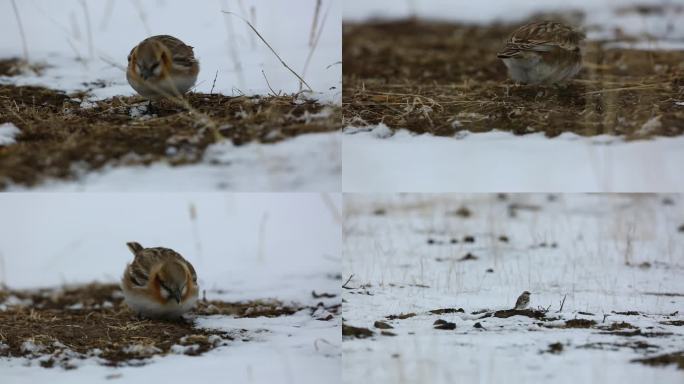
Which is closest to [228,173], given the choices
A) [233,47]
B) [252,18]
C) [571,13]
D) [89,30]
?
[233,47]

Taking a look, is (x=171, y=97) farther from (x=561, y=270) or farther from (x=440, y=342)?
(x=561, y=270)

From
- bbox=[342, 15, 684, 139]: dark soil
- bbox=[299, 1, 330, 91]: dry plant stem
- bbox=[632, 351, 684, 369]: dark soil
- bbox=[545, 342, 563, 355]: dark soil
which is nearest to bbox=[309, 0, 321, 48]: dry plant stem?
bbox=[299, 1, 330, 91]: dry plant stem

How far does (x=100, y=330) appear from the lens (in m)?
5.86

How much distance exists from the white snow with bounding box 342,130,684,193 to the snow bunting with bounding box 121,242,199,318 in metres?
1.33

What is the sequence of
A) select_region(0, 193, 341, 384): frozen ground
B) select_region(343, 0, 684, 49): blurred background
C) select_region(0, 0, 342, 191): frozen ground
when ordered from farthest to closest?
select_region(343, 0, 684, 49): blurred background, select_region(0, 193, 341, 384): frozen ground, select_region(0, 0, 342, 191): frozen ground

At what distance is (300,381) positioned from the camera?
17.6 feet

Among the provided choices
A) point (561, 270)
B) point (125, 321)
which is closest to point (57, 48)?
point (125, 321)

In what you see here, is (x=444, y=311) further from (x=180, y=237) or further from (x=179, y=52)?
(x=180, y=237)

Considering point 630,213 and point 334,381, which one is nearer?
point 334,381

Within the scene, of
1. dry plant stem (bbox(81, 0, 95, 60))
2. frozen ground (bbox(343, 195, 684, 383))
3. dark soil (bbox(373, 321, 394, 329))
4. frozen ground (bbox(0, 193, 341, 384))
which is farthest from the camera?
dry plant stem (bbox(81, 0, 95, 60))

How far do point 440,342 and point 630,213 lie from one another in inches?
142

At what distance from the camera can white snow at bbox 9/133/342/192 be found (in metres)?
5.66

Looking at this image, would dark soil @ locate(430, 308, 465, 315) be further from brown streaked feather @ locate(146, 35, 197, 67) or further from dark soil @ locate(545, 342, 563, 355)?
brown streaked feather @ locate(146, 35, 197, 67)

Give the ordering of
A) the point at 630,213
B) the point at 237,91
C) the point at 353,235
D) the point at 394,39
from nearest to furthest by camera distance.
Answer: the point at 237,91
the point at 353,235
the point at 630,213
the point at 394,39
